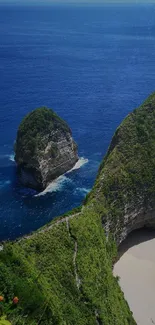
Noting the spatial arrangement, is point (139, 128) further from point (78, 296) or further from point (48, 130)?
point (78, 296)

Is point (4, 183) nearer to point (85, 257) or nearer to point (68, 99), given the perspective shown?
point (85, 257)

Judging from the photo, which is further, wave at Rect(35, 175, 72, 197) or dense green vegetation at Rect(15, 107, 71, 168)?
dense green vegetation at Rect(15, 107, 71, 168)

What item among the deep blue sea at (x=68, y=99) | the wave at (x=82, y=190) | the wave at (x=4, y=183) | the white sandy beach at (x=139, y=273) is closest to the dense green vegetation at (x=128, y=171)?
the white sandy beach at (x=139, y=273)

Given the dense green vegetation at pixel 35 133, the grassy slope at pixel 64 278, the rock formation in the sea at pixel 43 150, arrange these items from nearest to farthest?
the grassy slope at pixel 64 278 → the rock formation in the sea at pixel 43 150 → the dense green vegetation at pixel 35 133

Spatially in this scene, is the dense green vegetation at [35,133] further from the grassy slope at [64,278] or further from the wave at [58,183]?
the grassy slope at [64,278]

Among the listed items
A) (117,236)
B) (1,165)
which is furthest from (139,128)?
(1,165)

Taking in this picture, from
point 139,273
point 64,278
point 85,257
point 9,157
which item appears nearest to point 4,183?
point 9,157

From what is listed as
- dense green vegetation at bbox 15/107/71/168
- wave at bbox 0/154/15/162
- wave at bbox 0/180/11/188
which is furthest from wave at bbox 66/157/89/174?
wave at bbox 0/154/15/162

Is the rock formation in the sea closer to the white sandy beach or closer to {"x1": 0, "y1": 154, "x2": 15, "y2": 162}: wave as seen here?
{"x1": 0, "y1": 154, "x2": 15, "y2": 162}: wave
